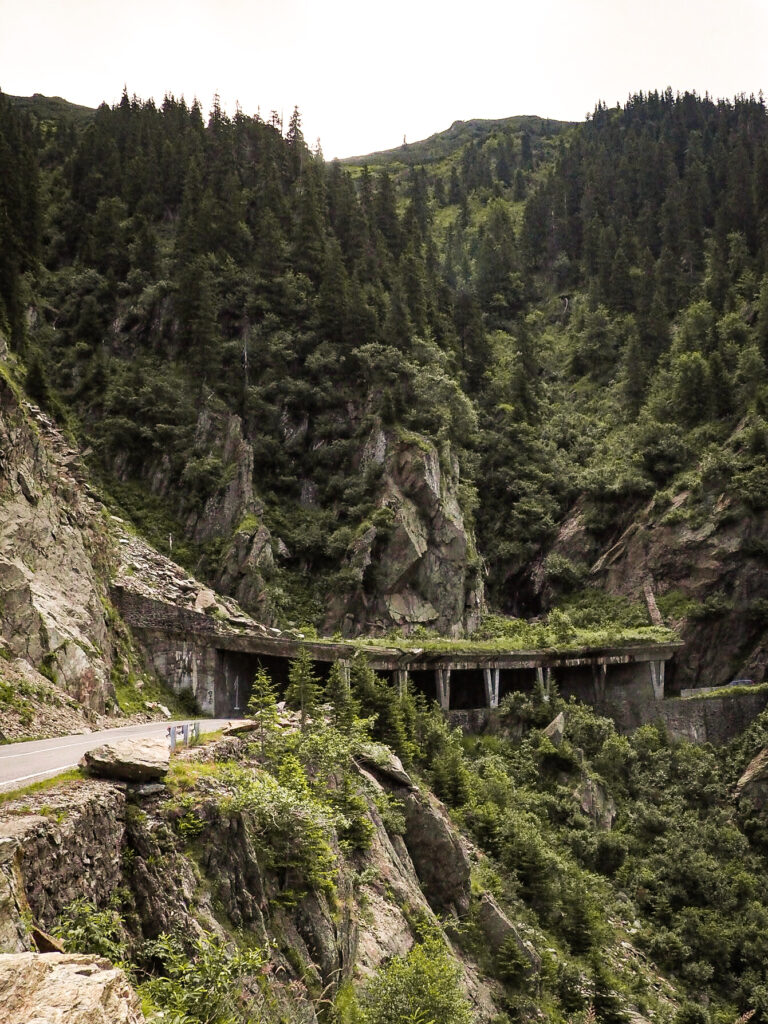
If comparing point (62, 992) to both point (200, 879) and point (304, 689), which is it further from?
point (304, 689)

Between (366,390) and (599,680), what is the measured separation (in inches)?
1067

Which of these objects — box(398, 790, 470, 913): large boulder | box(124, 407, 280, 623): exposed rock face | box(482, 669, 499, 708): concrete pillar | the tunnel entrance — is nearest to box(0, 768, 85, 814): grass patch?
box(398, 790, 470, 913): large boulder

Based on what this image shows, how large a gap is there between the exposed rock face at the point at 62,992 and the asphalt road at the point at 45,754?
4.78 m

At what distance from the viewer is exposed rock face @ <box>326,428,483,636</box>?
50.7m

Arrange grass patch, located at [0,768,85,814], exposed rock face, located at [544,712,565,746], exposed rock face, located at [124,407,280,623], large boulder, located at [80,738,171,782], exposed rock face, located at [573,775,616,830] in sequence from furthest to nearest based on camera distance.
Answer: exposed rock face, located at [124,407,280,623] < exposed rock face, located at [544,712,565,746] < exposed rock face, located at [573,775,616,830] < large boulder, located at [80,738,171,782] < grass patch, located at [0,768,85,814]

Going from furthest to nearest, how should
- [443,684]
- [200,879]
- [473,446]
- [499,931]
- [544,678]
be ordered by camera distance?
[473,446] → [544,678] → [443,684] → [499,931] → [200,879]

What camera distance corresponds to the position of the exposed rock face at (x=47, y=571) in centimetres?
2319

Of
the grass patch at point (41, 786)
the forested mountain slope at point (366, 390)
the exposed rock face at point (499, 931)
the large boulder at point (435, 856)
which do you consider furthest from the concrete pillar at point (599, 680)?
the grass patch at point (41, 786)

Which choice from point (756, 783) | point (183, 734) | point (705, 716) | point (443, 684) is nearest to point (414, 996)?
point (183, 734)

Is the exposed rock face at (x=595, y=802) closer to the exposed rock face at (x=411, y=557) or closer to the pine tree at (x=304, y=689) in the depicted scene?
the exposed rock face at (x=411, y=557)

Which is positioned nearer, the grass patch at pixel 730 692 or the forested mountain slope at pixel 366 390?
the grass patch at pixel 730 692

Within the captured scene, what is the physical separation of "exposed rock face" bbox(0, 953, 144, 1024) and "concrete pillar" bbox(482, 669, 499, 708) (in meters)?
38.3

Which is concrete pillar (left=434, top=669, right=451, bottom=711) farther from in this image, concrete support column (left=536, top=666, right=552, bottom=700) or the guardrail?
the guardrail

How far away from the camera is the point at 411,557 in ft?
171
